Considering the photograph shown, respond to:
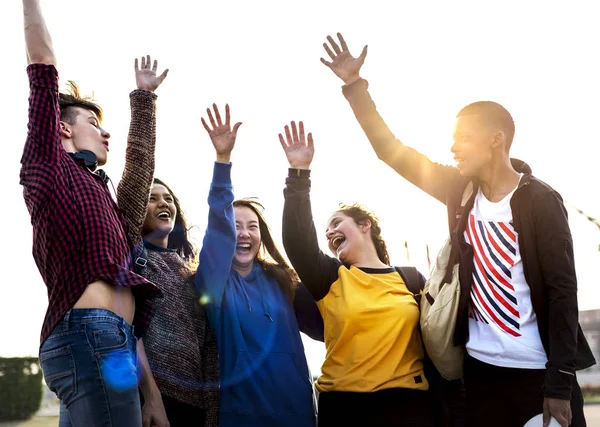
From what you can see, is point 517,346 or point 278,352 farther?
point 278,352

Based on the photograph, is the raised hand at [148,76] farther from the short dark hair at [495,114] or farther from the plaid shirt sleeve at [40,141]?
the short dark hair at [495,114]

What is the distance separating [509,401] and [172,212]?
238 centimetres

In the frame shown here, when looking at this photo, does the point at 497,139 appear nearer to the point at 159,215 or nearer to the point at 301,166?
the point at 301,166

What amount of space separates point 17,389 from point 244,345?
25444mm

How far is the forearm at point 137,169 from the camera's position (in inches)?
136

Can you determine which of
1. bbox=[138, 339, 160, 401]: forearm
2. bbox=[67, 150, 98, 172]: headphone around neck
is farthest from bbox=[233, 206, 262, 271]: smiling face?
bbox=[67, 150, 98, 172]: headphone around neck

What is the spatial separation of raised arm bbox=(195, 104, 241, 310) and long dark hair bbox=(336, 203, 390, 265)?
1002 mm

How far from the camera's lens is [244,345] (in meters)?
3.95

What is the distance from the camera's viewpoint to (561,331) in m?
3.10

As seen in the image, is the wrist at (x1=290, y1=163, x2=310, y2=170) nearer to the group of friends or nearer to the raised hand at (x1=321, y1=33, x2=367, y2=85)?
the group of friends

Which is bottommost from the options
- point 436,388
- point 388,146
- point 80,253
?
point 436,388

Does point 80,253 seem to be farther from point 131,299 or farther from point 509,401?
point 509,401

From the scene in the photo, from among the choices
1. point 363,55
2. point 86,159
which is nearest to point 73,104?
point 86,159

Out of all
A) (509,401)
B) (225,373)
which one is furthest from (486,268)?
(225,373)
